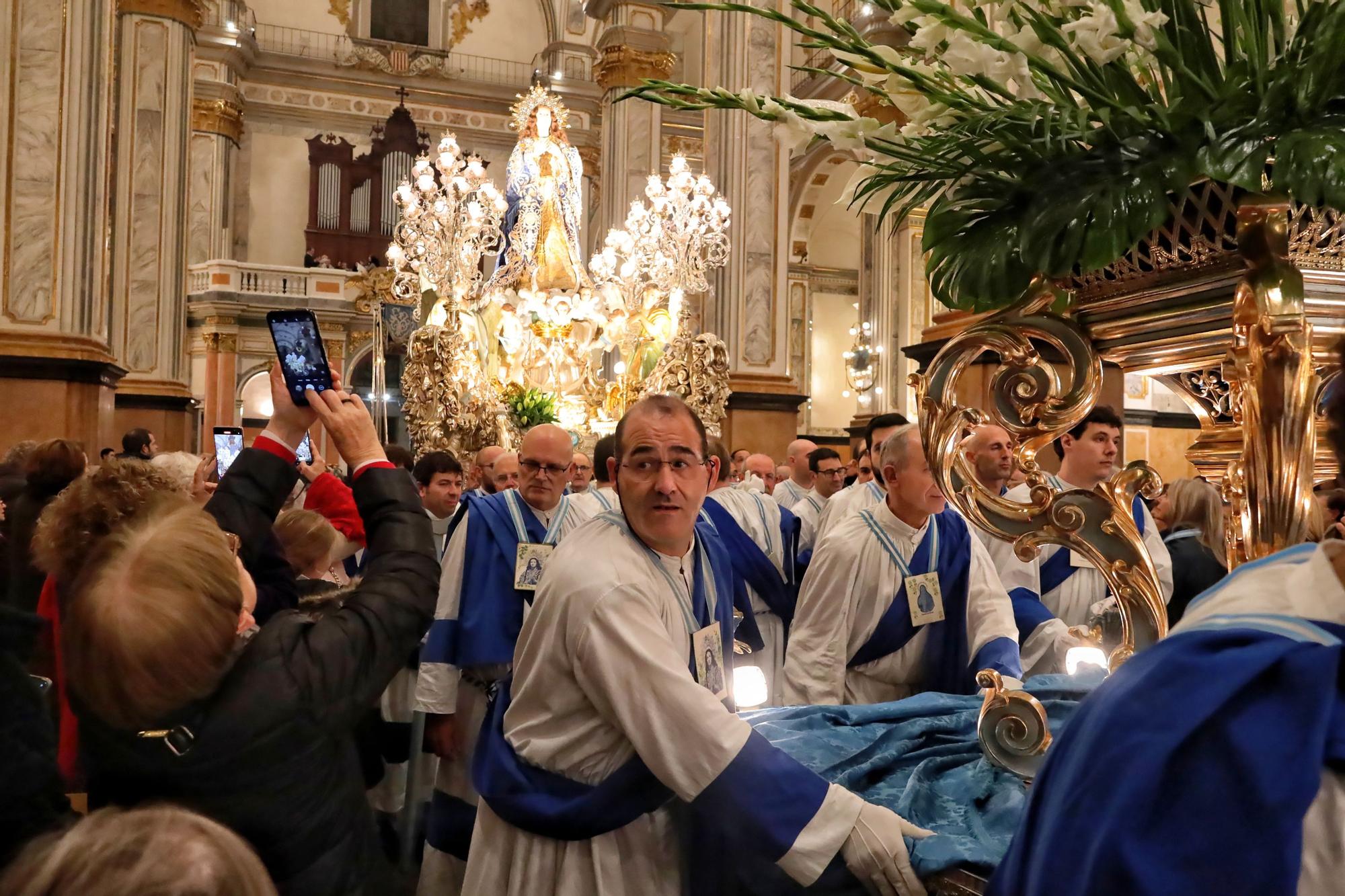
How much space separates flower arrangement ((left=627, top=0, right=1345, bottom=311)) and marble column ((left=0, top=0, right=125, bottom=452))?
702 centimetres

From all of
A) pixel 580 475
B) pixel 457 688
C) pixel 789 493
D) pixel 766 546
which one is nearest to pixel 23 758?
pixel 457 688

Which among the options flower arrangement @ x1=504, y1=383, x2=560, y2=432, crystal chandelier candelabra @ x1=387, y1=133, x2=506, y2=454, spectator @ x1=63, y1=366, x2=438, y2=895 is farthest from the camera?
flower arrangement @ x1=504, y1=383, x2=560, y2=432

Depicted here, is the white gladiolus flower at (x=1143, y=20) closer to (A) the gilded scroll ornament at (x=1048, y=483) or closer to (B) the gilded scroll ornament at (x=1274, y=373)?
(B) the gilded scroll ornament at (x=1274, y=373)

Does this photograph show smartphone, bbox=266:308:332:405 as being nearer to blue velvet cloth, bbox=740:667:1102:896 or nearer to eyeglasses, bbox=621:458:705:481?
eyeglasses, bbox=621:458:705:481

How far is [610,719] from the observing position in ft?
6.32

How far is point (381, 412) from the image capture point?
1433cm

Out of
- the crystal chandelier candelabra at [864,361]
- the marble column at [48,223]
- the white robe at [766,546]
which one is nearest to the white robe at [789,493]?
the white robe at [766,546]

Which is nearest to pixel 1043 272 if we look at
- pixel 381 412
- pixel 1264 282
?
pixel 1264 282

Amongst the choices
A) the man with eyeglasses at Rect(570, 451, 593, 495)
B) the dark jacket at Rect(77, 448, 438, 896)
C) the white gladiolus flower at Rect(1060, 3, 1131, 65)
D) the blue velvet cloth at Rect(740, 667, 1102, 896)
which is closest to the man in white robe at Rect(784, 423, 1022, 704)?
the blue velvet cloth at Rect(740, 667, 1102, 896)

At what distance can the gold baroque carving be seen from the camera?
15.0 meters

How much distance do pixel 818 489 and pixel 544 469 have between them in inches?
143

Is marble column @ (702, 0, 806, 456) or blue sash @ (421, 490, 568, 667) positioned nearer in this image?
blue sash @ (421, 490, 568, 667)

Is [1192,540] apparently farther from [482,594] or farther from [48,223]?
[48,223]

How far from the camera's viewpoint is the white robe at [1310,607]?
3.17 ft
